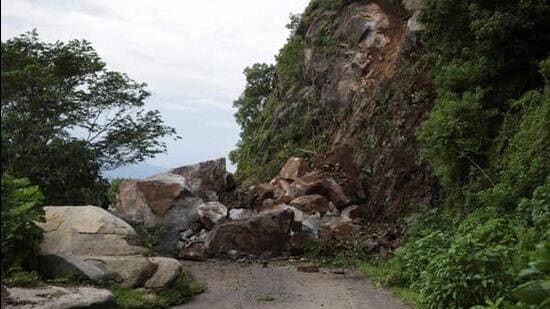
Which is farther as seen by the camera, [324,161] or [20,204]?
[324,161]

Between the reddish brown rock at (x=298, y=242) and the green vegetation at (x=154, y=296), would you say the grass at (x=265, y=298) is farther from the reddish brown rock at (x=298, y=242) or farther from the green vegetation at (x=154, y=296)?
the reddish brown rock at (x=298, y=242)

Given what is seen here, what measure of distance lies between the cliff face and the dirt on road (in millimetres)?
5610

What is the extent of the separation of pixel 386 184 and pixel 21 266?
13.1 metres

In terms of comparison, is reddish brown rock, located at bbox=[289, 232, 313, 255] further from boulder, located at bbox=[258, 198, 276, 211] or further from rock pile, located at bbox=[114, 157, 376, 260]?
boulder, located at bbox=[258, 198, 276, 211]

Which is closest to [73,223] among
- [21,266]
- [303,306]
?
[21,266]

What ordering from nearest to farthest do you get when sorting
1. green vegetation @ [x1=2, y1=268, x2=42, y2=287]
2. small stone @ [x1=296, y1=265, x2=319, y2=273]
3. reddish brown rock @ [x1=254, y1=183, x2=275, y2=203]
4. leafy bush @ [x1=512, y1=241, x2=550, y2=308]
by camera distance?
leafy bush @ [x1=512, y1=241, x2=550, y2=308], green vegetation @ [x1=2, y1=268, x2=42, y2=287], small stone @ [x1=296, y1=265, x2=319, y2=273], reddish brown rock @ [x1=254, y1=183, x2=275, y2=203]

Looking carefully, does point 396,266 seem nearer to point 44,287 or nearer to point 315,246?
point 315,246

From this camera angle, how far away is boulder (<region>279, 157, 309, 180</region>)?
23881 millimetres

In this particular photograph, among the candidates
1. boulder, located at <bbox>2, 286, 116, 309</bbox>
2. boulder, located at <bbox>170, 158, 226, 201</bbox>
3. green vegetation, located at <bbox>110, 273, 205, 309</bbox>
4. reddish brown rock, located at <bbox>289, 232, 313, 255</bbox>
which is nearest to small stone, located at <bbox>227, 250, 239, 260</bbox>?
reddish brown rock, located at <bbox>289, 232, 313, 255</bbox>

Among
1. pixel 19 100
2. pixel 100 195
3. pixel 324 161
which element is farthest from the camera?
pixel 324 161

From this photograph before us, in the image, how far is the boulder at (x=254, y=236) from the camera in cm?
1686

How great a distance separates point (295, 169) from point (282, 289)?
40.8 feet

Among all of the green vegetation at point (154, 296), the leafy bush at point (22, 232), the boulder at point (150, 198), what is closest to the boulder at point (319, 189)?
the boulder at point (150, 198)

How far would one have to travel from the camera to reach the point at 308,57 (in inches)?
1195
